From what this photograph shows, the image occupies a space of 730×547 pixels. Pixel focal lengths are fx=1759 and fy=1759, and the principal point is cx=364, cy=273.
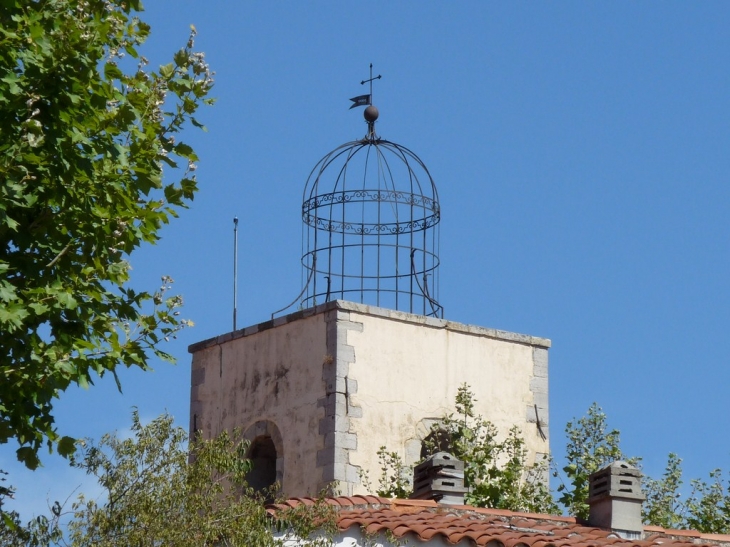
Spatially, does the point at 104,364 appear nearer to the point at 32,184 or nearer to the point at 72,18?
the point at 32,184

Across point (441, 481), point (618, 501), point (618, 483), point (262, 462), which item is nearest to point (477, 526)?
point (441, 481)

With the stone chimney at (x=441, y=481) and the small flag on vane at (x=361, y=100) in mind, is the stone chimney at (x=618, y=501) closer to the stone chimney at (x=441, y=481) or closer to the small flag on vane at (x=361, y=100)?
the stone chimney at (x=441, y=481)

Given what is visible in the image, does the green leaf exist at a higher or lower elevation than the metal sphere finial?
lower

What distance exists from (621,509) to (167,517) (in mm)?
8262

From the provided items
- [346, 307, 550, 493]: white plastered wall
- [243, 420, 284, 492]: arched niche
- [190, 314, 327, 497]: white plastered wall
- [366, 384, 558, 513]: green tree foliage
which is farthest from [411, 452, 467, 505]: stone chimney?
[243, 420, 284, 492]: arched niche

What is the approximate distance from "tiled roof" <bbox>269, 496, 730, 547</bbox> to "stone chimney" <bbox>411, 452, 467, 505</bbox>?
0.50 metres

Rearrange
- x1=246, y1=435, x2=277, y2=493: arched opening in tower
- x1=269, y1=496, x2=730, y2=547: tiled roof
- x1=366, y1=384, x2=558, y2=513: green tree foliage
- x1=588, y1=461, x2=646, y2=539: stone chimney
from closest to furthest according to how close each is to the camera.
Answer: x1=269, y1=496, x2=730, y2=547: tiled roof, x1=588, y1=461, x2=646, y2=539: stone chimney, x1=366, y1=384, x2=558, y2=513: green tree foliage, x1=246, y1=435, x2=277, y2=493: arched opening in tower

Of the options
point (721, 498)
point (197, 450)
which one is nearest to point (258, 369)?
point (721, 498)

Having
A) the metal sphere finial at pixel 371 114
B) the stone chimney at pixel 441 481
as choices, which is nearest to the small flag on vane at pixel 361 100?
the metal sphere finial at pixel 371 114

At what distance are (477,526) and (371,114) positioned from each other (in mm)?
11109

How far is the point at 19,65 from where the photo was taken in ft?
47.3

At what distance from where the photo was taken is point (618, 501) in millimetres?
22156

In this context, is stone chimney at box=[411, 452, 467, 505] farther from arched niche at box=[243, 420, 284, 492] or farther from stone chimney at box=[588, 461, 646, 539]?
arched niche at box=[243, 420, 284, 492]

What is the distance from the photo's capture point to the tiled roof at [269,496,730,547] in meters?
18.7
